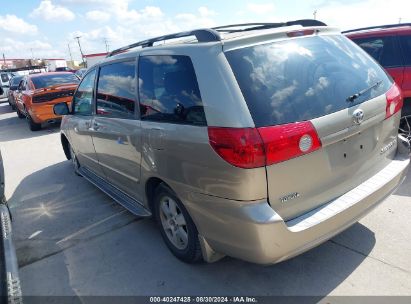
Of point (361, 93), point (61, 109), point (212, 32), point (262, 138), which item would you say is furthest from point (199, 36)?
→ point (61, 109)

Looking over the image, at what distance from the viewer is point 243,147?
2189 mm

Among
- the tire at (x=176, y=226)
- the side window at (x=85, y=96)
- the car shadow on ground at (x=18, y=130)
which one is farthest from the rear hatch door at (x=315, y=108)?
the car shadow on ground at (x=18, y=130)

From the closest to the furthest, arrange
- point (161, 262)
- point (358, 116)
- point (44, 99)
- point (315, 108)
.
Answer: point (315, 108)
point (358, 116)
point (161, 262)
point (44, 99)

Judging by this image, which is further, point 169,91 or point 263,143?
point 169,91

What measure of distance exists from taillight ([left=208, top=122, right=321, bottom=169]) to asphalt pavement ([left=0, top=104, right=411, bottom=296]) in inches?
44.5

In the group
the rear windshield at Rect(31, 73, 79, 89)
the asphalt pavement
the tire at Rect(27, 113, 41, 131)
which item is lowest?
the asphalt pavement

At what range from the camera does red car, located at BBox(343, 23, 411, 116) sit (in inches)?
199

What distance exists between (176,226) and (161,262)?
1.30 ft

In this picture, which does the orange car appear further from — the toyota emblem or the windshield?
the windshield

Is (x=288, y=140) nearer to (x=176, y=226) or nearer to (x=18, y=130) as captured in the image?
(x=176, y=226)

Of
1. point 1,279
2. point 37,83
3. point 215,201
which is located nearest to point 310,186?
point 215,201

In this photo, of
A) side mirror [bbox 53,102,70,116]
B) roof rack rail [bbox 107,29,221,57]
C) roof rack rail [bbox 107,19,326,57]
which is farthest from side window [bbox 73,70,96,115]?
roof rack rail [bbox 107,29,221,57]

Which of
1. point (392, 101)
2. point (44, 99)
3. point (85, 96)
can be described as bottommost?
point (44, 99)

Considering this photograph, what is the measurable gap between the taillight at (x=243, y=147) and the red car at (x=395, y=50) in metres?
3.92
